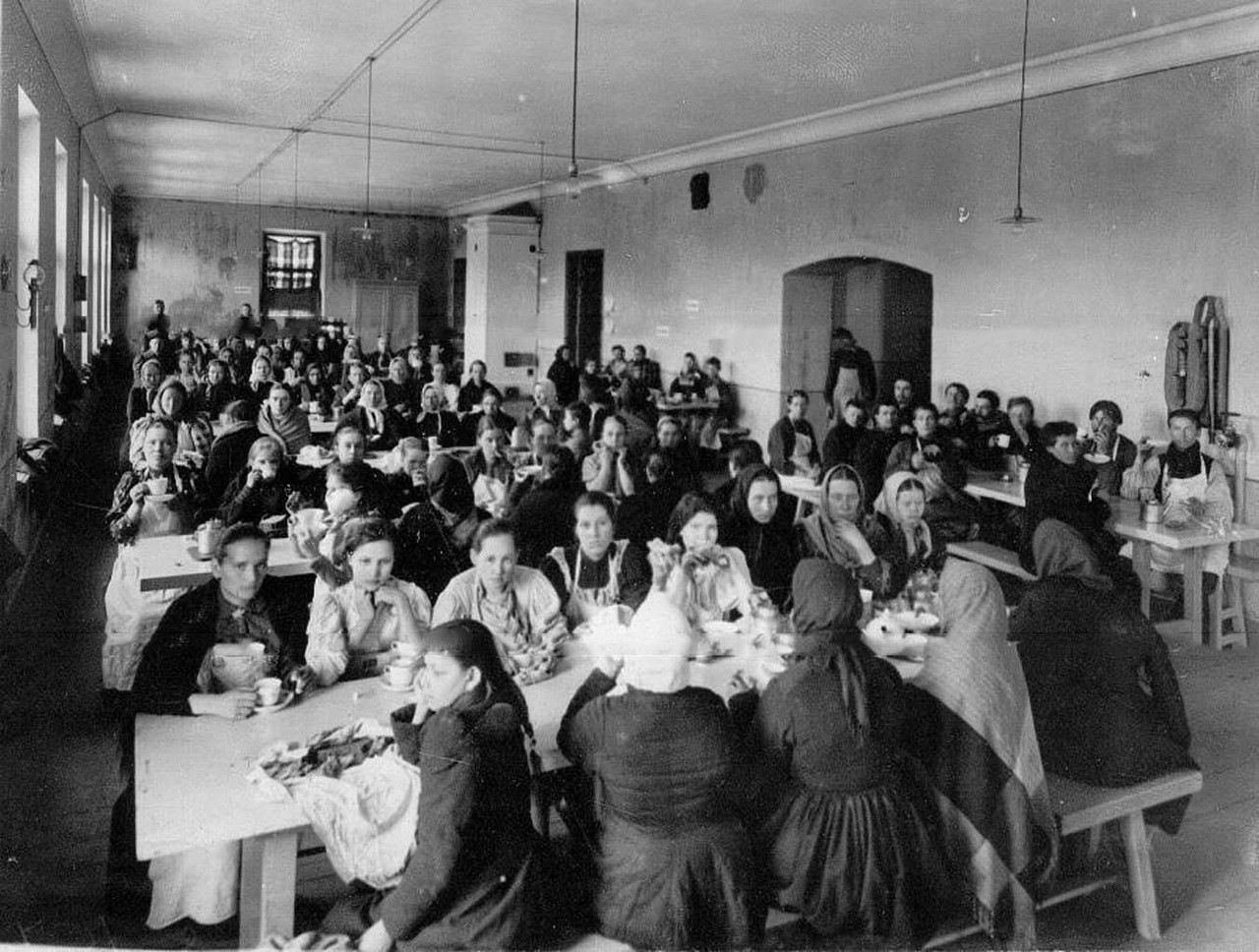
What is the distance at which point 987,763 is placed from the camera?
2.91m

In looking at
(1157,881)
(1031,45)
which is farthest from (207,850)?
(1031,45)

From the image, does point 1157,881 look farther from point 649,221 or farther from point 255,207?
point 255,207

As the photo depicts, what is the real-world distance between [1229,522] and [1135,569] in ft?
1.83

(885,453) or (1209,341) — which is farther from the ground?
(1209,341)

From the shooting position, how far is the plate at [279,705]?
302 centimetres

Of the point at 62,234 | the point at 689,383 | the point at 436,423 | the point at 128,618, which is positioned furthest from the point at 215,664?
the point at 689,383

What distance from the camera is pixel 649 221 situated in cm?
1384

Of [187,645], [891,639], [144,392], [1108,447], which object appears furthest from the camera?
[144,392]

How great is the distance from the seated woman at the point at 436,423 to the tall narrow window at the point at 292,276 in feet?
46.8

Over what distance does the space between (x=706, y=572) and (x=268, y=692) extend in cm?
187

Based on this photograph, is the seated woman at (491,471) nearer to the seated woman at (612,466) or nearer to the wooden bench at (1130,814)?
the seated woman at (612,466)

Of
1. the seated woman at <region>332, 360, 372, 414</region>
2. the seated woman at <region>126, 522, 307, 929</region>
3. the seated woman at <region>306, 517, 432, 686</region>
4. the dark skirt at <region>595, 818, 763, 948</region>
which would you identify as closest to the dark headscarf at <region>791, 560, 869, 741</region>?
the dark skirt at <region>595, 818, 763, 948</region>

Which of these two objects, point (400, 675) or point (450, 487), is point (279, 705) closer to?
point (400, 675)

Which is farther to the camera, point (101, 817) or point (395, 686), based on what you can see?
point (101, 817)
